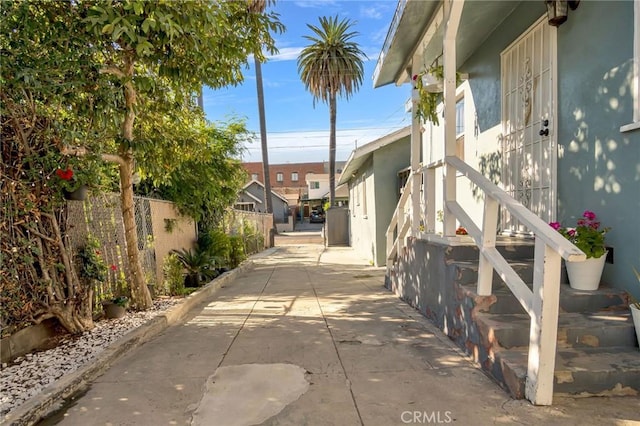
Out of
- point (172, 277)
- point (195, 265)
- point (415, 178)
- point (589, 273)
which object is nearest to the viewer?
point (589, 273)

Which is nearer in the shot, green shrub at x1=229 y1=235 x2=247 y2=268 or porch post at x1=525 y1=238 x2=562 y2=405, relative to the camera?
porch post at x1=525 y1=238 x2=562 y2=405

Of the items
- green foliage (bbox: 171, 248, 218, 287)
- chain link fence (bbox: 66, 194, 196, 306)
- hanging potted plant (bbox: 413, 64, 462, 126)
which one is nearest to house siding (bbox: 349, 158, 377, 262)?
green foliage (bbox: 171, 248, 218, 287)

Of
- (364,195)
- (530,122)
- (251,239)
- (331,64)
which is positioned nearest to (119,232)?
(530,122)

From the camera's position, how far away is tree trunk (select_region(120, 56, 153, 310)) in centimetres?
507

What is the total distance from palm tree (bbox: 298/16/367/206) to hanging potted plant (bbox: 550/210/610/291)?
18522 millimetres

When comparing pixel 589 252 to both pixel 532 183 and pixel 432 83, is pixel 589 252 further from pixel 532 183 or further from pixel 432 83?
pixel 432 83

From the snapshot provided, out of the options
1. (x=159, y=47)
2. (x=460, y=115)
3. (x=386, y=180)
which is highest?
(x=159, y=47)

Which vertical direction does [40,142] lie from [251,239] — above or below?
above

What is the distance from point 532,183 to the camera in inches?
193

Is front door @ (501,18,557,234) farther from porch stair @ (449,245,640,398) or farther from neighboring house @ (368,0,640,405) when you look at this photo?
porch stair @ (449,245,640,398)

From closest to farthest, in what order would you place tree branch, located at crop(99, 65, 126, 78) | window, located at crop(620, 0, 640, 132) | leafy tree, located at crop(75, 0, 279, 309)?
window, located at crop(620, 0, 640, 132) < leafy tree, located at crop(75, 0, 279, 309) < tree branch, located at crop(99, 65, 126, 78)

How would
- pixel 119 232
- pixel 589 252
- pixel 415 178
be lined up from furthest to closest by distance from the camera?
pixel 119 232 < pixel 415 178 < pixel 589 252

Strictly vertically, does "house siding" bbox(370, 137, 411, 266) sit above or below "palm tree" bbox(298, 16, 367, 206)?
below

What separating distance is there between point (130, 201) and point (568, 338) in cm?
537
